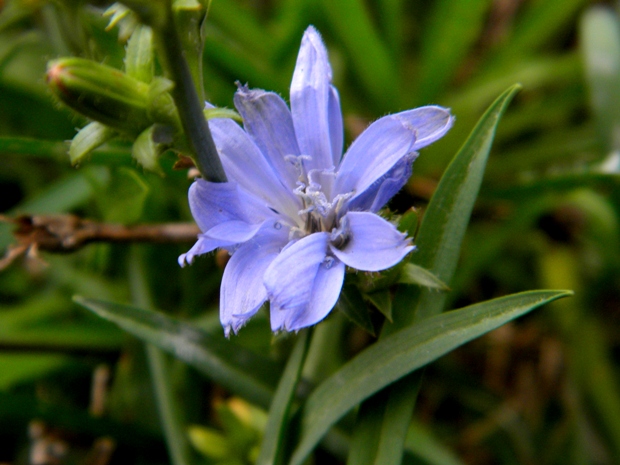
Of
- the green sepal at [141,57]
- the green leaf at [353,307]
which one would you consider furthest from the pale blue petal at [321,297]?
the green sepal at [141,57]

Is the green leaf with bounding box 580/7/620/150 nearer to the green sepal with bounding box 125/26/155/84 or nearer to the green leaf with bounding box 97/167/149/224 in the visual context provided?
the green leaf with bounding box 97/167/149/224

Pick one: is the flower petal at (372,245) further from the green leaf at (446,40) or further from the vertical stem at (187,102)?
the green leaf at (446,40)

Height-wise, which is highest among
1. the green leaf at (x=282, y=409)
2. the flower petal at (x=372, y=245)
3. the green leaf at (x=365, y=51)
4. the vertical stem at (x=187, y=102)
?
the green leaf at (x=365, y=51)

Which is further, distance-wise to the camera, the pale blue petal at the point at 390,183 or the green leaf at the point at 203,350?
the green leaf at the point at 203,350

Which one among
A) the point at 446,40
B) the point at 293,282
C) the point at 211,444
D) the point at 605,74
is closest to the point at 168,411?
the point at 211,444

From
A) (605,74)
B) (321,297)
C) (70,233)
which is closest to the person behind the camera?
(321,297)

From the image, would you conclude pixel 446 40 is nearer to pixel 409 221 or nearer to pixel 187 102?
pixel 409 221

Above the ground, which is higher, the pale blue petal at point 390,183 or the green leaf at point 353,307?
the pale blue petal at point 390,183
